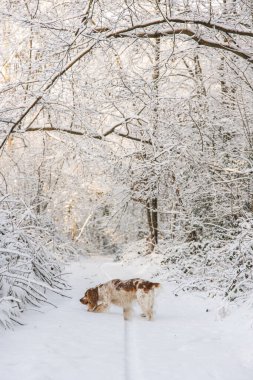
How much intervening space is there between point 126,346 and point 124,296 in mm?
2215

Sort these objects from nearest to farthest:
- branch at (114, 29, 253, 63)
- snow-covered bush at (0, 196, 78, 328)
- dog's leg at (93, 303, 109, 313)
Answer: snow-covered bush at (0, 196, 78, 328) < branch at (114, 29, 253, 63) < dog's leg at (93, 303, 109, 313)

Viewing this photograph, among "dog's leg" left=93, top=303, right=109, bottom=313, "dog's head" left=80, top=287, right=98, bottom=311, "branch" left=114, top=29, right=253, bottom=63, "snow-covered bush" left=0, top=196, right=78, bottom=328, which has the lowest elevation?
"dog's leg" left=93, top=303, right=109, bottom=313

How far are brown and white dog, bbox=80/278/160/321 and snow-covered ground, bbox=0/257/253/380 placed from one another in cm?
17

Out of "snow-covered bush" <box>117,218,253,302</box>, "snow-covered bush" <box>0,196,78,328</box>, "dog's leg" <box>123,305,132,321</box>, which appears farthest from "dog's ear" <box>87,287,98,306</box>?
"snow-covered bush" <box>117,218,253,302</box>

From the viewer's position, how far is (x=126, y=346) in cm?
500

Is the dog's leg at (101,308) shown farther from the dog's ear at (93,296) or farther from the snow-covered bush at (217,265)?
the snow-covered bush at (217,265)

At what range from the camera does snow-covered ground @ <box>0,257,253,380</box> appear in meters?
4.01

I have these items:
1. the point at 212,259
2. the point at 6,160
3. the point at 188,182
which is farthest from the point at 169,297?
the point at 6,160

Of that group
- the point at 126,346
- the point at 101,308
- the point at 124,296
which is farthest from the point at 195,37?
the point at 101,308

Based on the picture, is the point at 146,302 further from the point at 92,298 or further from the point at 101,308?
the point at 92,298

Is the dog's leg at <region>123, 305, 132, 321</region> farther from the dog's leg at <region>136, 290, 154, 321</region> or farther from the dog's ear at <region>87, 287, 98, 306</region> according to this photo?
the dog's ear at <region>87, 287, 98, 306</region>

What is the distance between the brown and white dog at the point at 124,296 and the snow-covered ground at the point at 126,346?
17cm

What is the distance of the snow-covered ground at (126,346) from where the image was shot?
4.01 metres

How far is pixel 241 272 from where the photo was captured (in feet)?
23.0
